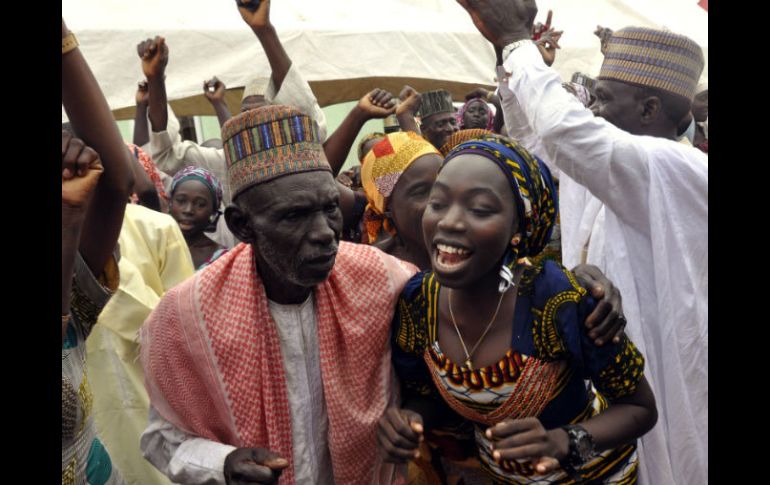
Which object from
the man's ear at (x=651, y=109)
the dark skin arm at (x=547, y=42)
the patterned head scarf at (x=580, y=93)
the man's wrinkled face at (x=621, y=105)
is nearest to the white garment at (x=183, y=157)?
the dark skin arm at (x=547, y=42)

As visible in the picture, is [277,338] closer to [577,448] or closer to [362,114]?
[577,448]

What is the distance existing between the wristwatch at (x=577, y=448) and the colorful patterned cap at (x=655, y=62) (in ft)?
6.90

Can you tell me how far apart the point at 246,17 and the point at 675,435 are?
10.3 feet

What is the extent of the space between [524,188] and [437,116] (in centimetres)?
453

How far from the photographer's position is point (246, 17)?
13.6ft

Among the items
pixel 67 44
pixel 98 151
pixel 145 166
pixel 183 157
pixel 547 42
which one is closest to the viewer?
pixel 67 44

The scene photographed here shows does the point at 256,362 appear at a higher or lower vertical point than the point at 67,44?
lower

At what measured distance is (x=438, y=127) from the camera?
667cm

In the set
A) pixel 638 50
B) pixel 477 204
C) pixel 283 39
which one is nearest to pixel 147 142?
pixel 283 39

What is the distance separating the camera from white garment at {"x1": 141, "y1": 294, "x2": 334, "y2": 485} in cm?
250

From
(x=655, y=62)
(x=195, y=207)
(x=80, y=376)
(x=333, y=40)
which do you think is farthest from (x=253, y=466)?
(x=333, y=40)

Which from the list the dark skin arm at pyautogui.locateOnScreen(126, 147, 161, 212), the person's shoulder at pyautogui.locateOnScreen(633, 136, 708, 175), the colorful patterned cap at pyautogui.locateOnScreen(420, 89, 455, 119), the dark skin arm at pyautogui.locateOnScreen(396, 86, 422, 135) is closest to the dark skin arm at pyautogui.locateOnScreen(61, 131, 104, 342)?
the person's shoulder at pyautogui.locateOnScreen(633, 136, 708, 175)

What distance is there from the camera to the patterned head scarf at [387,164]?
3789 millimetres

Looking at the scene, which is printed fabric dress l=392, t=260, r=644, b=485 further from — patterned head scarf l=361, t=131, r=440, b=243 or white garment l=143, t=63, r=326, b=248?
white garment l=143, t=63, r=326, b=248
